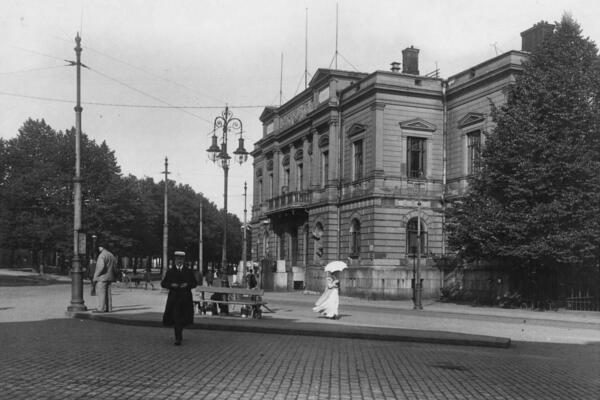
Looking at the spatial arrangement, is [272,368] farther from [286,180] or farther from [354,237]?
[286,180]

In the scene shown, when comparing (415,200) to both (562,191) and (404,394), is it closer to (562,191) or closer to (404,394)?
(562,191)

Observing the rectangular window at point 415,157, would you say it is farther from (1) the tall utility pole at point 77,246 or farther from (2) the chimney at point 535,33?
(1) the tall utility pole at point 77,246

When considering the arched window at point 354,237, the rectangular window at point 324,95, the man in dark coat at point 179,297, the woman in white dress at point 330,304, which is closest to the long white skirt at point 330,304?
the woman in white dress at point 330,304

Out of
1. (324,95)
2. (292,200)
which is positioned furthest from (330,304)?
(292,200)

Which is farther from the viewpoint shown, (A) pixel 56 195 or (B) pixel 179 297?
(A) pixel 56 195

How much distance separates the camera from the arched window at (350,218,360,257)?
39.2 m

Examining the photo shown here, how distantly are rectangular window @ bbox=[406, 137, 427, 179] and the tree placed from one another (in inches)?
333

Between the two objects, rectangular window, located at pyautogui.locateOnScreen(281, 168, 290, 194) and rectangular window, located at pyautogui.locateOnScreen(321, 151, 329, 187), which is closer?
A: rectangular window, located at pyautogui.locateOnScreen(321, 151, 329, 187)

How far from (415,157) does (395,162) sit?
1.54m

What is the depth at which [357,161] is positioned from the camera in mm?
40156

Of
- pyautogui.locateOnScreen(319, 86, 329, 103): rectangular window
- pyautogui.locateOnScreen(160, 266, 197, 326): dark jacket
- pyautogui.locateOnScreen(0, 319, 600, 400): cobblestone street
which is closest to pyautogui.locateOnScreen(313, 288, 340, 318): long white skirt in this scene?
pyautogui.locateOnScreen(0, 319, 600, 400): cobblestone street

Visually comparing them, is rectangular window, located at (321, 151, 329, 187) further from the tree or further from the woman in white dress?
the woman in white dress

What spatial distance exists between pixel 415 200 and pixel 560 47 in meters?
12.3

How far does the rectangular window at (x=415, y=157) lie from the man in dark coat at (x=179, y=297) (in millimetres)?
26645
